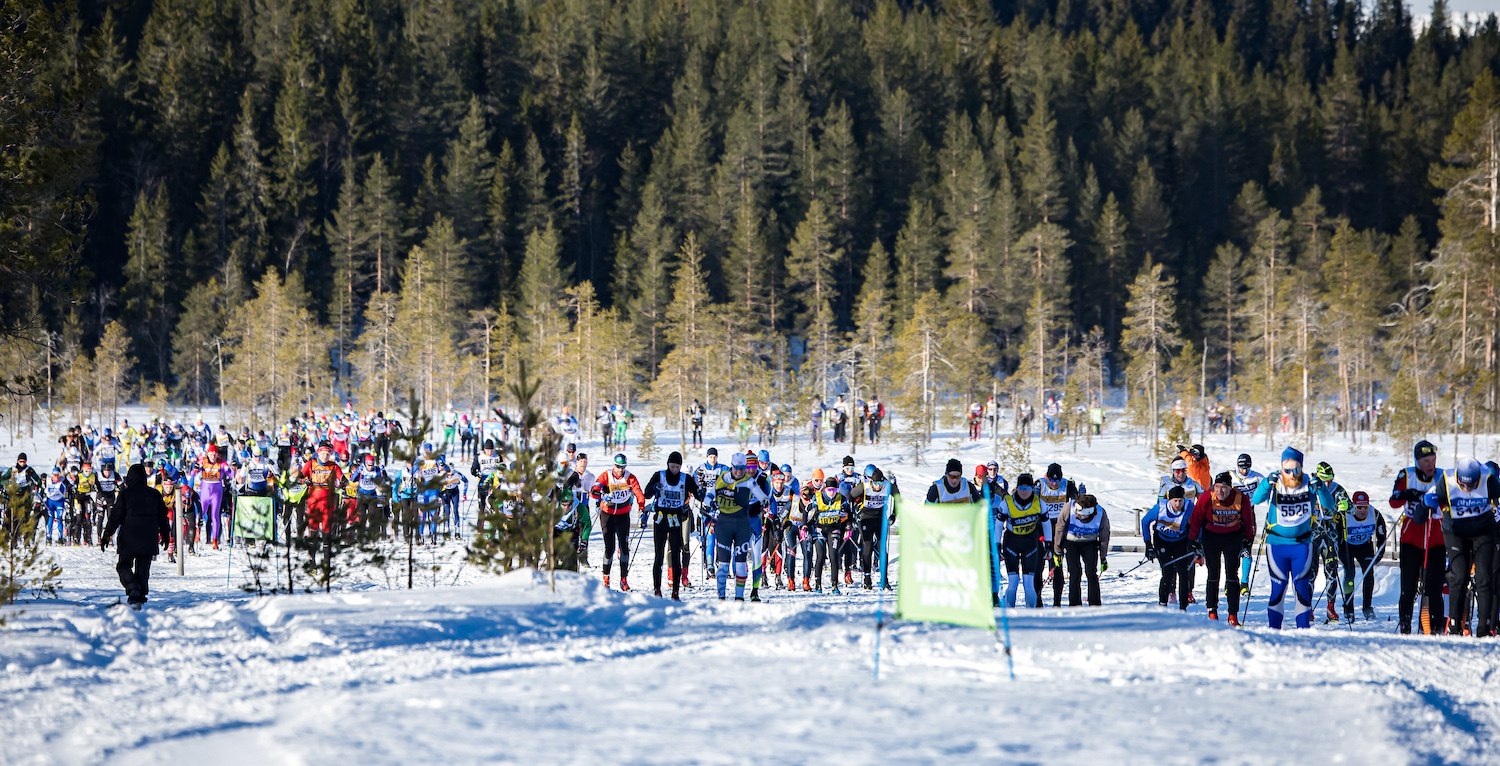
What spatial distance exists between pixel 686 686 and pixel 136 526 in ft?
25.2

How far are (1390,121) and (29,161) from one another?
101 metres

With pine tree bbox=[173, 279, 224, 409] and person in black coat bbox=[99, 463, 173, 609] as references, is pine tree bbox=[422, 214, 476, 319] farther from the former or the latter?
person in black coat bbox=[99, 463, 173, 609]

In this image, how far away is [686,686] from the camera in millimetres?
7246

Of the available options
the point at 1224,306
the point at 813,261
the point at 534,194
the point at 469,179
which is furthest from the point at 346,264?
the point at 1224,306

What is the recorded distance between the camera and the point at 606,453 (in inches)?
1554

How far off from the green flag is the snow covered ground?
39 cm

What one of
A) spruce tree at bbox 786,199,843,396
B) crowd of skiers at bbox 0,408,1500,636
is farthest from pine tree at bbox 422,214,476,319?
crowd of skiers at bbox 0,408,1500,636

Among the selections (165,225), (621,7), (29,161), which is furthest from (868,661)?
(621,7)

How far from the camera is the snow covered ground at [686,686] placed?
20.0 ft

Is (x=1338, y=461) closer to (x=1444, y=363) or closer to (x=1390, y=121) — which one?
(x=1444, y=363)

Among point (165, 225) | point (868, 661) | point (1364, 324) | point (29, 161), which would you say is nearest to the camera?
point (868, 661)

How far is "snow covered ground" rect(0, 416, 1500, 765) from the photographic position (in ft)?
20.0

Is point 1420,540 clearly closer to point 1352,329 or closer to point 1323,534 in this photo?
point 1323,534

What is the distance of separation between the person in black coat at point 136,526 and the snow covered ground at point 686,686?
233cm
